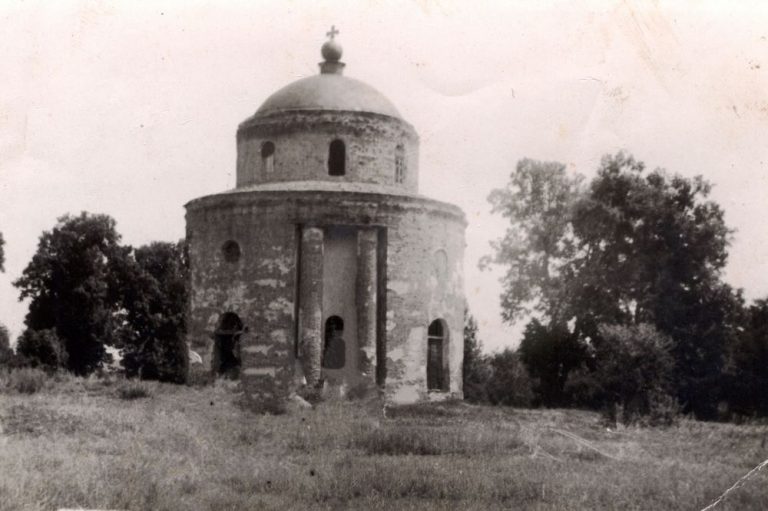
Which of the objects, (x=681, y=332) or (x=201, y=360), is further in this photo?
(x=681, y=332)

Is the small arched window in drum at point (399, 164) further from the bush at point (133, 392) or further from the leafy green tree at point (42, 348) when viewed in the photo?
→ the leafy green tree at point (42, 348)

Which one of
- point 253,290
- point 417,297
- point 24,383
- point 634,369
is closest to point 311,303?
point 253,290

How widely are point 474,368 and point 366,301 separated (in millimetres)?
9408

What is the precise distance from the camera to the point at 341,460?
13.3m

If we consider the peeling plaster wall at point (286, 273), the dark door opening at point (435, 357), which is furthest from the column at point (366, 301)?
the dark door opening at point (435, 357)

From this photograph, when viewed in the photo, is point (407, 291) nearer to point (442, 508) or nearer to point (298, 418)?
point (298, 418)

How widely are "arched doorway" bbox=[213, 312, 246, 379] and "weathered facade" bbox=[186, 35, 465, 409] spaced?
4 cm

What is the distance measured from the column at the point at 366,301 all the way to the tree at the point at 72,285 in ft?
57.3

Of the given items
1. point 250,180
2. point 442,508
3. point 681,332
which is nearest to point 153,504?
point 442,508

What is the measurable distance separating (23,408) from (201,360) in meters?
7.89

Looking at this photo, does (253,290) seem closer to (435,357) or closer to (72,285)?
(435,357)

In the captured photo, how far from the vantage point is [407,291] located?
78.9ft

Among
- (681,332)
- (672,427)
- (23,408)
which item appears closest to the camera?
(23,408)

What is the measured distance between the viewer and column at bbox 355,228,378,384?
917 inches
